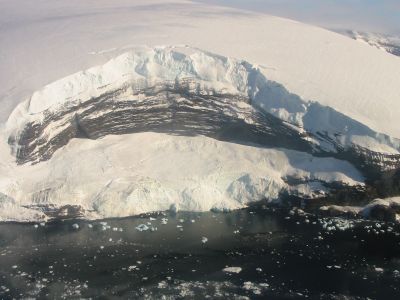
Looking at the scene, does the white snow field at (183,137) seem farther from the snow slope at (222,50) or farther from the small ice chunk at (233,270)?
the small ice chunk at (233,270)

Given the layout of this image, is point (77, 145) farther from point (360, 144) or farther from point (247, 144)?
point (360, 144)

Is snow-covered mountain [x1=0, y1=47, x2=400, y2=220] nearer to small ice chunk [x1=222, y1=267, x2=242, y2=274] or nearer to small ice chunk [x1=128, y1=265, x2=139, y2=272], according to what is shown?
small ice chunk [x1=128, y1=265, x2=139, y2=272]

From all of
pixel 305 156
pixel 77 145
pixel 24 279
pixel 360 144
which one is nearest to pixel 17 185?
pixel 77 145

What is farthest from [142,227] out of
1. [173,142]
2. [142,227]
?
[173,142]

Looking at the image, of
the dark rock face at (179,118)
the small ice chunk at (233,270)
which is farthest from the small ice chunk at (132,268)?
the dark rock face at (179,118)

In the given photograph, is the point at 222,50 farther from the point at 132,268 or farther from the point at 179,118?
the point at 132,268

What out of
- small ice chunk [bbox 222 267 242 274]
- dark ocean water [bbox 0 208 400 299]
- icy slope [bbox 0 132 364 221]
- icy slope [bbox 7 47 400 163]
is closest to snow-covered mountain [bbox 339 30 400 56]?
icy slope [bbox 7 47 400 163]
